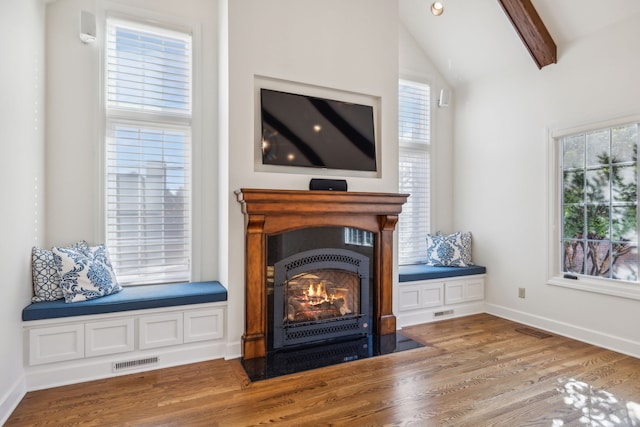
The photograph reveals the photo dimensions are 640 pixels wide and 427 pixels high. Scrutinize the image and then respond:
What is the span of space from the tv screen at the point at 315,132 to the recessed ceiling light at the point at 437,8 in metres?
1.50

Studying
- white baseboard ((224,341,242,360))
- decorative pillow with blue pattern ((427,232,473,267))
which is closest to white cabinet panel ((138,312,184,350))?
white baseboard ((224,341,242,360))

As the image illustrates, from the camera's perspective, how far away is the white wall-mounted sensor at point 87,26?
9.29 feet

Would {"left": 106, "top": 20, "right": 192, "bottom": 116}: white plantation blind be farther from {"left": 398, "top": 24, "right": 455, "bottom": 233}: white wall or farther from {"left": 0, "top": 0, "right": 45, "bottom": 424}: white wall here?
{"left": 398, "top": 24, "right": 455, "bottom": 233}: white wall

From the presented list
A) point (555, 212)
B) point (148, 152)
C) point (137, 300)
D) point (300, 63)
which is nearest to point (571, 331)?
point (555, 212)

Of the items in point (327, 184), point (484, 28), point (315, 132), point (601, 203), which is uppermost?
point (484, 28)

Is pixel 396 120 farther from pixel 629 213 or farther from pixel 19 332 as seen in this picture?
pixel 19 332

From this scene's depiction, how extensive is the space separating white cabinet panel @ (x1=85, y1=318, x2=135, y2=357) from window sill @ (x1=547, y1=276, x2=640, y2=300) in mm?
3906

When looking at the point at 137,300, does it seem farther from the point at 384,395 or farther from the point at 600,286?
the point at 600,286

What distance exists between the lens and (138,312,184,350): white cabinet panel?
2.77m

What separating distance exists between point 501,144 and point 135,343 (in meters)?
4.18

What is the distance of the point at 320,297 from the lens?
335 centimetres

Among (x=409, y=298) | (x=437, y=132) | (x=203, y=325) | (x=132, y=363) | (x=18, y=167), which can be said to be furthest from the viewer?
(x=437, y=132)

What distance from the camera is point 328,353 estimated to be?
10.0 feet

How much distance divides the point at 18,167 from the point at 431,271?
369 centimetres
